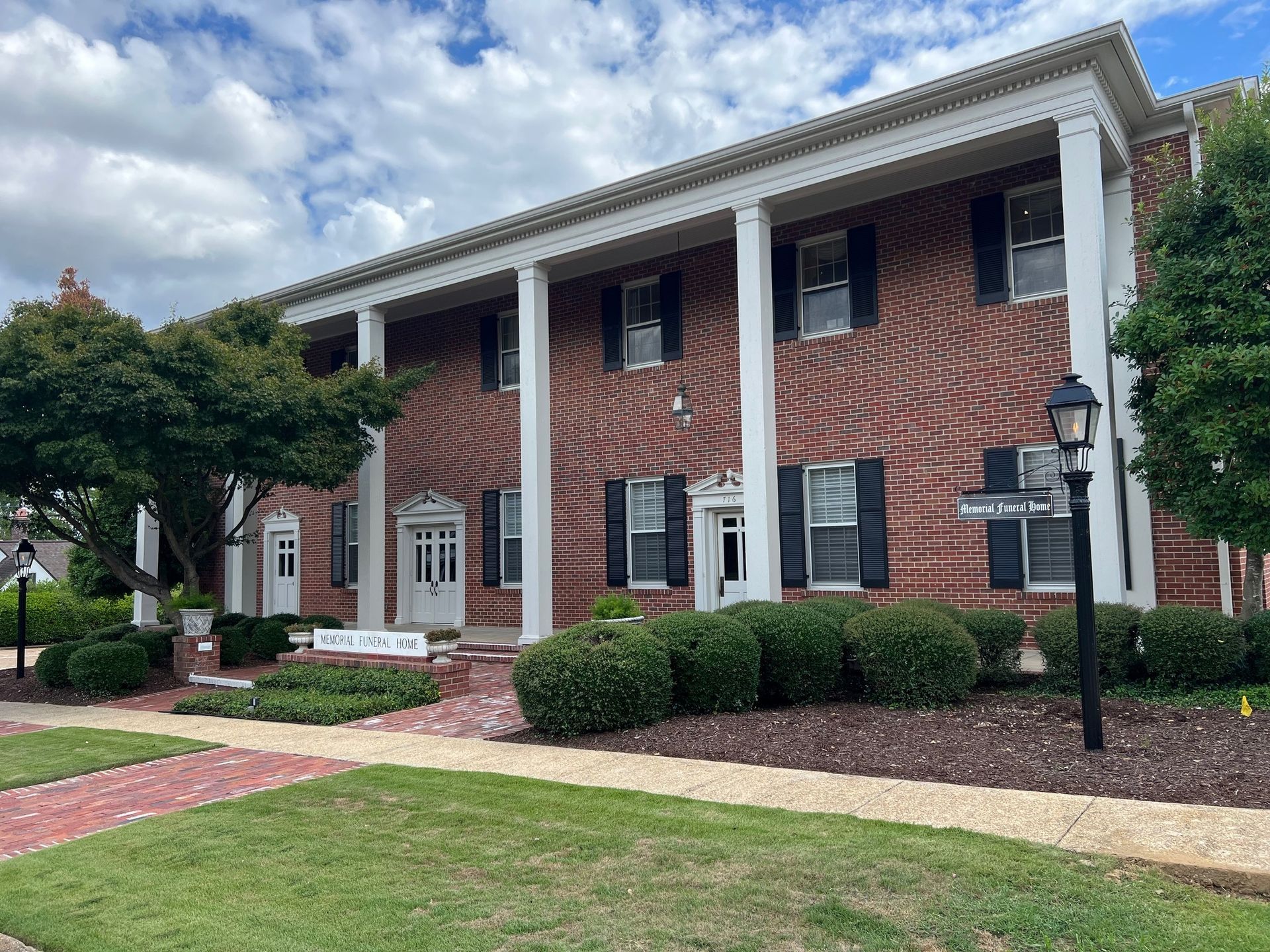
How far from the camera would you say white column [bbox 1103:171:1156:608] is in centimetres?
1145

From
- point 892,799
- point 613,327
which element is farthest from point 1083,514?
point 613,327

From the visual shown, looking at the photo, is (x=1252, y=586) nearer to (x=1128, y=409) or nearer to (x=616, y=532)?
(x=1128, y=409)

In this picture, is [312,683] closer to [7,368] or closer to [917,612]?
[7,368]

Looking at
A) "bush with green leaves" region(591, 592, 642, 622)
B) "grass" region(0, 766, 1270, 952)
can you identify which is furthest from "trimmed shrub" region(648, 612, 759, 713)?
"bush with green leaves" region(591, 592, 642, 622)

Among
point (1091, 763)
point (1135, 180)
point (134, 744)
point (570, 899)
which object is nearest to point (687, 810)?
point (570, 899)

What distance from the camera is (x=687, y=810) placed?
19.6ft

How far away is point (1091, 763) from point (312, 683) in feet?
29.7

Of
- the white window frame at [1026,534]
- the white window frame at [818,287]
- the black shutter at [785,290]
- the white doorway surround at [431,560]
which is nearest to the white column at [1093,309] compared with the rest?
the white window frame at [1026,534]

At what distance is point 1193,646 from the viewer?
884 centimetres

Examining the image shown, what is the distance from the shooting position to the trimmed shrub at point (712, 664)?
359 inches

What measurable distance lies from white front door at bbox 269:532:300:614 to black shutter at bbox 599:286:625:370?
968 centimetres

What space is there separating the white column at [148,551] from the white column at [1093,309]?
19230mm

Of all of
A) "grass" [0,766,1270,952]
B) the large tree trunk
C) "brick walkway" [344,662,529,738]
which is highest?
the large tree trunk

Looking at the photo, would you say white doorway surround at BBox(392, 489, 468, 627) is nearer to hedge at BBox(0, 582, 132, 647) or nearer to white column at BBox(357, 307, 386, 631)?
white column at BBox(357, 307, 386, 631)
